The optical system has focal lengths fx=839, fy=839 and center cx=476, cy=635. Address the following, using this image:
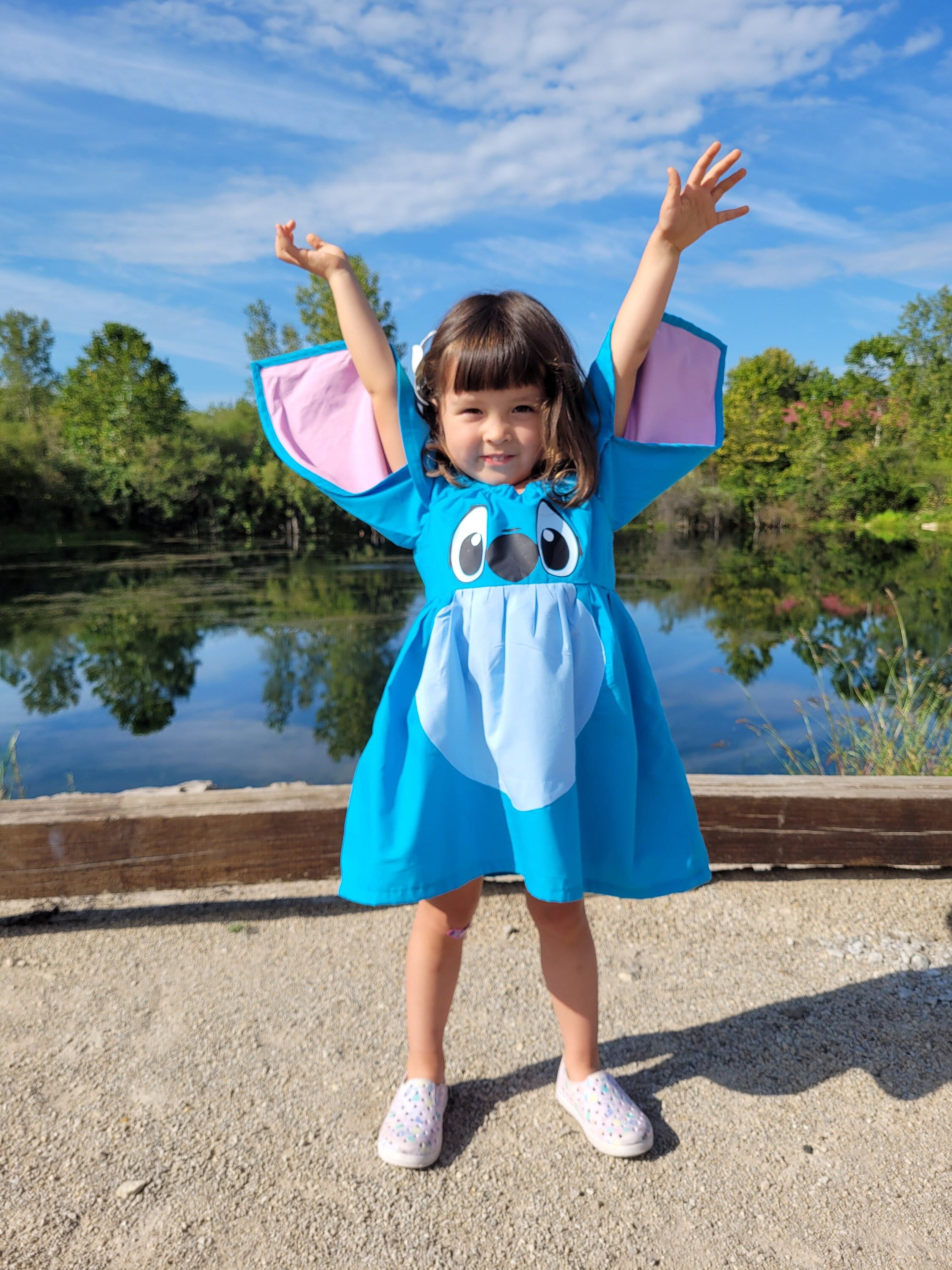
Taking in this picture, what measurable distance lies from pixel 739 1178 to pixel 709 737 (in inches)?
222

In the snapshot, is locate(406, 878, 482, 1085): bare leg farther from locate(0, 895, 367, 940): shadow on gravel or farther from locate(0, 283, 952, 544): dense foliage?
locate(0, 283, 952, 544): dense foliage

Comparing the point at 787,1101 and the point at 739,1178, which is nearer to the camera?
the point at 739,1178

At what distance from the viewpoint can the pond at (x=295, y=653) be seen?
6.80 meters

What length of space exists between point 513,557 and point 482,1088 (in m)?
1.11

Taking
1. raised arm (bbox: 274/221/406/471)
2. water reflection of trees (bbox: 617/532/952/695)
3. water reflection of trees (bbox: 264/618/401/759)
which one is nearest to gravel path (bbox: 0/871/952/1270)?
raised arm (bbox: 274/221/406/471)

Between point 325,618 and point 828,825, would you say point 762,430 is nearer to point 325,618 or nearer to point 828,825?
point 325,618

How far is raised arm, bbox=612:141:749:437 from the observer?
5.06 feet

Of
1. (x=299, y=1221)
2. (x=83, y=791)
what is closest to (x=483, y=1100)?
(x=299, y=1221)

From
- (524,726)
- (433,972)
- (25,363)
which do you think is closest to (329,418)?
(524,726)

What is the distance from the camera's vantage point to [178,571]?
18625mm

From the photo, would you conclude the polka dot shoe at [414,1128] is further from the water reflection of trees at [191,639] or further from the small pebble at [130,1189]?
the water reflection of trees at [191,639]

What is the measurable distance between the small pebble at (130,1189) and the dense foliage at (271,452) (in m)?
25.4

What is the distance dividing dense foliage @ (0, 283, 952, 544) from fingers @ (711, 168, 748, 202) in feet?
81.6

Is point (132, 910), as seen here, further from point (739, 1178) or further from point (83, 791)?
point (83, 791)
